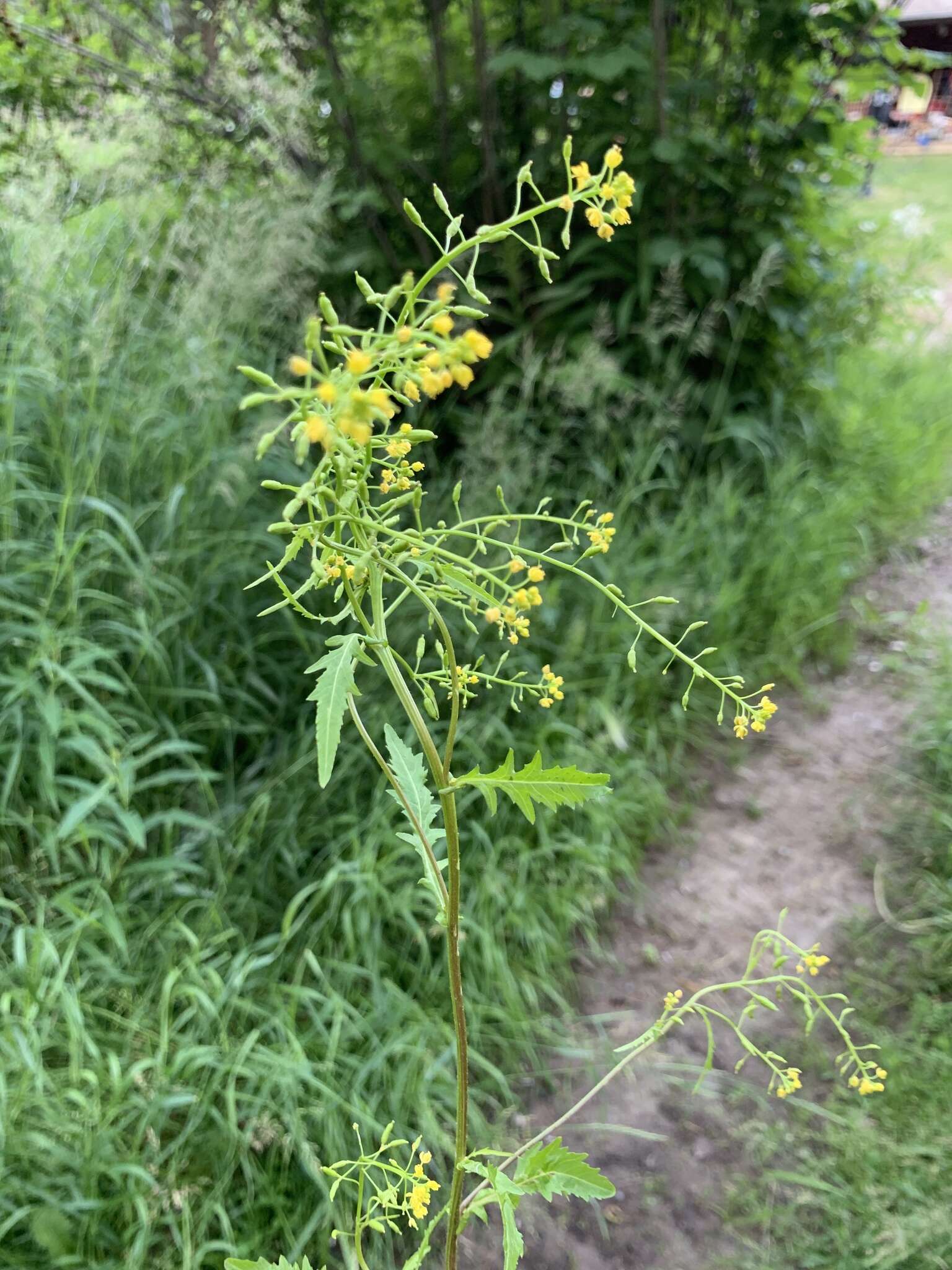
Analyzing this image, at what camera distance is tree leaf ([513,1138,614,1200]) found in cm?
73

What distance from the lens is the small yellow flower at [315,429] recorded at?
1.37ft

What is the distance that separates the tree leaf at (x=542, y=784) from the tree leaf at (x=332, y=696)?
0.44ft

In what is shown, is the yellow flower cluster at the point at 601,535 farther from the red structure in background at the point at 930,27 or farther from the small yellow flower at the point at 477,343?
the red structure in background at the point at 930,27

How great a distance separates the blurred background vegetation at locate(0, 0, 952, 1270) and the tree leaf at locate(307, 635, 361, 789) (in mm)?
1299

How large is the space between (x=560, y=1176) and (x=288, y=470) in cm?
192

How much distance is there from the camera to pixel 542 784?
68 centimetres

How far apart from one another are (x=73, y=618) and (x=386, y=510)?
1632 mm

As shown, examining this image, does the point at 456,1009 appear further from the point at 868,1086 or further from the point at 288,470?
the point at 288,470

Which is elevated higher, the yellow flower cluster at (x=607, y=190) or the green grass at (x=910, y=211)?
the yellow flower cluster at (x=607, y=190)

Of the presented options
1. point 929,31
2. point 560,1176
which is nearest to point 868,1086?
point 560,1176

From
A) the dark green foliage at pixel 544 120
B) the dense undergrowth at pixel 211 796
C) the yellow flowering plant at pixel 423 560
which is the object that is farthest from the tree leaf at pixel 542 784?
the dark green foliage at pixel 544 120

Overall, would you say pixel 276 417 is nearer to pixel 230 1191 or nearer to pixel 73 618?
pixel 73 618

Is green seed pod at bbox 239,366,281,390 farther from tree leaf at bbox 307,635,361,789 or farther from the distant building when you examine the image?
the distant building

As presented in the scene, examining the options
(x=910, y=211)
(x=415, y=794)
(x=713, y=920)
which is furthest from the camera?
(x=910, y=211)
